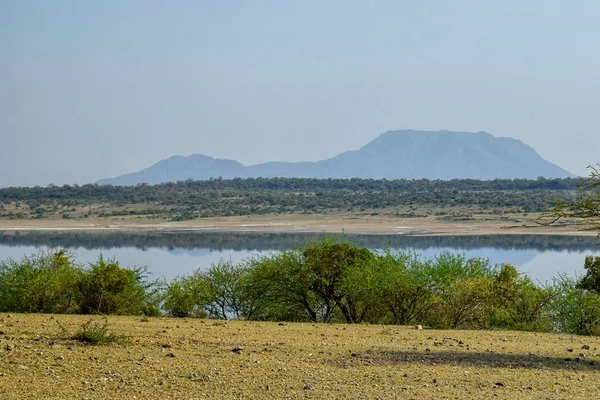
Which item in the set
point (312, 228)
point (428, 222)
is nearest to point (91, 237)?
point (312, 228)

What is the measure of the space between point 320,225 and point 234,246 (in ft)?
54.2

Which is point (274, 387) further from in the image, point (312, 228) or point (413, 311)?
point (312, 228)

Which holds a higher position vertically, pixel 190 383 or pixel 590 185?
pixel 590 185

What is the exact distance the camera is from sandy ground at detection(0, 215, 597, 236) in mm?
72938

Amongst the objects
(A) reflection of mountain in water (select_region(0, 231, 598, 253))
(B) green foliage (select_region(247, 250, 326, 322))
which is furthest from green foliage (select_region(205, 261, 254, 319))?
(A) reflection of mountain in water (select_region(0, 231, 598, 253))

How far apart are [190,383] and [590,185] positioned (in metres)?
7.18

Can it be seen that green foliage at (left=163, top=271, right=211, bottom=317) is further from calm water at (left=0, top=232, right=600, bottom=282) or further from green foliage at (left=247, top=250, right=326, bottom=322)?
calm water at (left=0, top=232, right=600, bottom=282)

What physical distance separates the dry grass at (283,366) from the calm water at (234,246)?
3225 cm

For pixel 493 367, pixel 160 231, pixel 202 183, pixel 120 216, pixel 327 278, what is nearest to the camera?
pixel 493 367

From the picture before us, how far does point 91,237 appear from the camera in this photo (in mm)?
72188

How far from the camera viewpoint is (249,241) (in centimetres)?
6656

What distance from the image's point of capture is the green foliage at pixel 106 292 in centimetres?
2178

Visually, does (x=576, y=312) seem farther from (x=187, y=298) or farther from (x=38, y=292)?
(x=38, y=292)

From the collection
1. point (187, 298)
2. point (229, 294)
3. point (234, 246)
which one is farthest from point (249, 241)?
point (187, 298)
